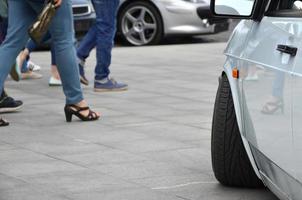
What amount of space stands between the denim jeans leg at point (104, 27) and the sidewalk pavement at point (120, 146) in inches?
13.7

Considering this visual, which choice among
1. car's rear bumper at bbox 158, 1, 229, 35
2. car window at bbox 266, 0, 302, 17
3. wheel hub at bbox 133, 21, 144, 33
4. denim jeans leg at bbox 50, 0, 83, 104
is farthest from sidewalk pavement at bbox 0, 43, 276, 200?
wheel hub at bbox 133, 21, 144, 33

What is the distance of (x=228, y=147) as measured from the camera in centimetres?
481

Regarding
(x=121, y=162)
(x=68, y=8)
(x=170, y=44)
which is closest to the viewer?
(x=121, y=162)

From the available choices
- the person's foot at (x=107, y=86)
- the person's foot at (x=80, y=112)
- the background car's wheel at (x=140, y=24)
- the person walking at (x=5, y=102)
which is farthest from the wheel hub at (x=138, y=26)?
the person's foot at (x=80, y=112)

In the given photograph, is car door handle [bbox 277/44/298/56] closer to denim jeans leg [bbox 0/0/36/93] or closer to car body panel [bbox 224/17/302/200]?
car body panel [bbox 224/17/302/200]

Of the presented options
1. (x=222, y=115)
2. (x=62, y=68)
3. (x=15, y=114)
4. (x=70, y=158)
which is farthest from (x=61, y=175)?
(x=15, y=114)

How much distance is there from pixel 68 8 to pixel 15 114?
121 cm

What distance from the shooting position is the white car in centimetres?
363

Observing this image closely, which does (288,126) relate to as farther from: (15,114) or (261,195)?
(15,114)

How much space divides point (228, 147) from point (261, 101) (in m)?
0.76

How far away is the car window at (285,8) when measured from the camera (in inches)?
158

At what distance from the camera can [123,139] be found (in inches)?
251

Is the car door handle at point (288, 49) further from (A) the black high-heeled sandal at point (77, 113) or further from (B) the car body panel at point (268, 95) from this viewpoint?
(A) the black high-heeled sandal at point (77, 113)

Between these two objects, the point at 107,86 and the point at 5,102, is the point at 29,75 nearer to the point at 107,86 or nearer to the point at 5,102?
the point at 107,86
